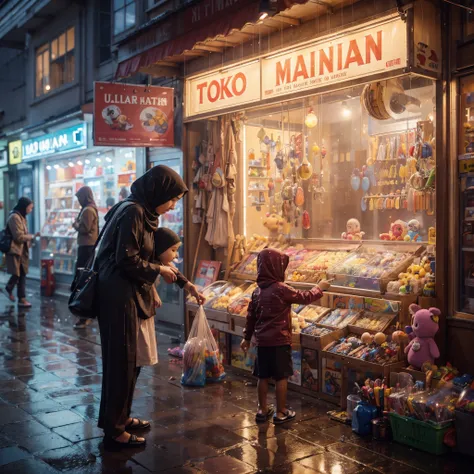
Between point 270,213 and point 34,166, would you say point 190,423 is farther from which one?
point 34,166

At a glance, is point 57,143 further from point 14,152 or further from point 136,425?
point 136,425

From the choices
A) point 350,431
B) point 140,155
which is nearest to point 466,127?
point 350,431

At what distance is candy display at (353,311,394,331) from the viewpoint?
20.5ft

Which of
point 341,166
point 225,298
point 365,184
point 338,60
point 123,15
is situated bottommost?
point 225,298

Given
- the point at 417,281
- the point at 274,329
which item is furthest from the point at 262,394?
the point at 417,281

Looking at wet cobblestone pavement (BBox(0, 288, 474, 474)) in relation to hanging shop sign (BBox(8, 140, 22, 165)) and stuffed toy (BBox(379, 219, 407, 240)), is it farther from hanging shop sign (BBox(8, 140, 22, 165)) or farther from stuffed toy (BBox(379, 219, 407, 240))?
hanging shop sign (BBox(8, 140, 22, 165))

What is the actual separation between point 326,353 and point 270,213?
140 inches

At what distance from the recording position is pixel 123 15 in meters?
12.2

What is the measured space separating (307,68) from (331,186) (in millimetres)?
2353

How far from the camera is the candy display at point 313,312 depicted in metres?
6.95

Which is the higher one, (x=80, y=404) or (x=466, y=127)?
(x=466, y=127)

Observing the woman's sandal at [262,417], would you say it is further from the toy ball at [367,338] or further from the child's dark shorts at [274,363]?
the toy ball at [367,338]

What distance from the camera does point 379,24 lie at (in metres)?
6.36

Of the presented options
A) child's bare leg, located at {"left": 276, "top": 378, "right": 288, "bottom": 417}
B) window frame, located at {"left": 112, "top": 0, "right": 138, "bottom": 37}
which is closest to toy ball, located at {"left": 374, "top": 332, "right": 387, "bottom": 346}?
child's bare leg, located at {"left": 276, "top": 378, "right": 288, "bottom": 417}
